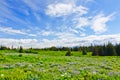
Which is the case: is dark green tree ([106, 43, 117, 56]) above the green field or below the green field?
above

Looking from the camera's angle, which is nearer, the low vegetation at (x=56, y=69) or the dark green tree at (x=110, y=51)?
the low vegetation at (x=56, y=69)

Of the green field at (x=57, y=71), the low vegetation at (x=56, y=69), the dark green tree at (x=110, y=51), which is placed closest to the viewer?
the green field at (x=57, y=71)

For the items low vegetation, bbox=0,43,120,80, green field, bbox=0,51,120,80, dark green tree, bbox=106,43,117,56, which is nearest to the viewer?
green field, bbox=0,51,120,80

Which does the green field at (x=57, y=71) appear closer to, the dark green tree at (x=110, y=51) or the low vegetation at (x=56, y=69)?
the low vegetation at (x=56, y=69)

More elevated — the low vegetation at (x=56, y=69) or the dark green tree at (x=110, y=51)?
the dark green tree at (x=110, y=51)

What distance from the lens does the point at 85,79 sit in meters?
11.0

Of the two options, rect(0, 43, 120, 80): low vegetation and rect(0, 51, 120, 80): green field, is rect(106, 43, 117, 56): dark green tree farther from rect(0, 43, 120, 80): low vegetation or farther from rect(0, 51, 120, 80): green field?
rect(0, 51, 120, 80): green field

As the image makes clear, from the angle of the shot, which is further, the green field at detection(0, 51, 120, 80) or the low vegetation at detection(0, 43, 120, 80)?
the low vegetation at detection(0, 43, 120, 80)

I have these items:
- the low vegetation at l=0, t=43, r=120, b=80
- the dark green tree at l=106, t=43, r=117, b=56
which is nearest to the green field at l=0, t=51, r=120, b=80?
the low vegetation at l=0, t=43, r=120, b=80

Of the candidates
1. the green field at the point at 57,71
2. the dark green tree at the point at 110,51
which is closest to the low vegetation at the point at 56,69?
the green field at the point at 57,71

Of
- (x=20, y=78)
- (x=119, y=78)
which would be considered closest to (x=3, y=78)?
(x=20, y=78)

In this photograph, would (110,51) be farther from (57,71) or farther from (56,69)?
(57,71)

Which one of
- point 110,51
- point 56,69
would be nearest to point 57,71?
point 56,69

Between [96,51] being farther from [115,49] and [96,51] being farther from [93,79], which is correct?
[93,79]
